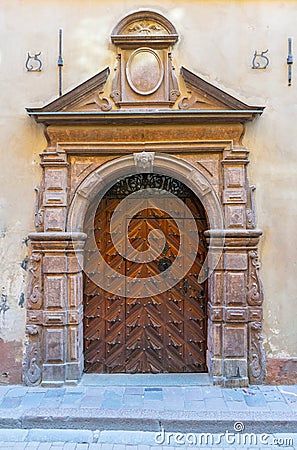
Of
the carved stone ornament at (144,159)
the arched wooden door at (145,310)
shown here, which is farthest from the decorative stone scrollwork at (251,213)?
the carved stone ornament at (144,159)

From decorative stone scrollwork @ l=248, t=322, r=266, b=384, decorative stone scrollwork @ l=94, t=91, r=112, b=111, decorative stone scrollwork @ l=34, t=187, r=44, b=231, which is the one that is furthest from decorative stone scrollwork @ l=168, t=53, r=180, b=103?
decorative stone scrollwork @ l=248, t=322, r=266, b=384

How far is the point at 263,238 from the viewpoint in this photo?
4.49 m

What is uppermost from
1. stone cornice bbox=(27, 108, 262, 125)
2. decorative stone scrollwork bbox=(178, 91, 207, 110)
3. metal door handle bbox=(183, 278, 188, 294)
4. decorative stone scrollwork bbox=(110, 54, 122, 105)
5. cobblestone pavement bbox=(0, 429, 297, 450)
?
decorative stone scrollwork bbox=(110, 54, 122, 105)

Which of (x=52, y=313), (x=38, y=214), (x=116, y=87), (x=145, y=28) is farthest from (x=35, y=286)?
(x=145, y=28)

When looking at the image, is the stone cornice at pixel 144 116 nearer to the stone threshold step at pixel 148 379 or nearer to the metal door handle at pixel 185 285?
the metal door handle at pixel 185 285

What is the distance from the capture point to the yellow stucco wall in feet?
14.7

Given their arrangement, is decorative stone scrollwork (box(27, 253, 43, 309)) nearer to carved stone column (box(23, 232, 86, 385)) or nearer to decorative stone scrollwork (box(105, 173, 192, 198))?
carved stone column (box(23, 232, 86, 385))

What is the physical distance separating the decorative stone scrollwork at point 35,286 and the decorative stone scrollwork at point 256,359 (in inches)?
95.4

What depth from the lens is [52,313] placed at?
14.6ft

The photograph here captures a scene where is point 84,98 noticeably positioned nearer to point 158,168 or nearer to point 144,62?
point 144,62

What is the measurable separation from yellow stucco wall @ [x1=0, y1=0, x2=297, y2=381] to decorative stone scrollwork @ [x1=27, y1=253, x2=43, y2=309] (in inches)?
5.4

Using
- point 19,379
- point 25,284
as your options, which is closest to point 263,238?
point 25,284

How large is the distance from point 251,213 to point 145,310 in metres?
1.75

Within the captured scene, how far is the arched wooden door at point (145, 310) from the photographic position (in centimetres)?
487
